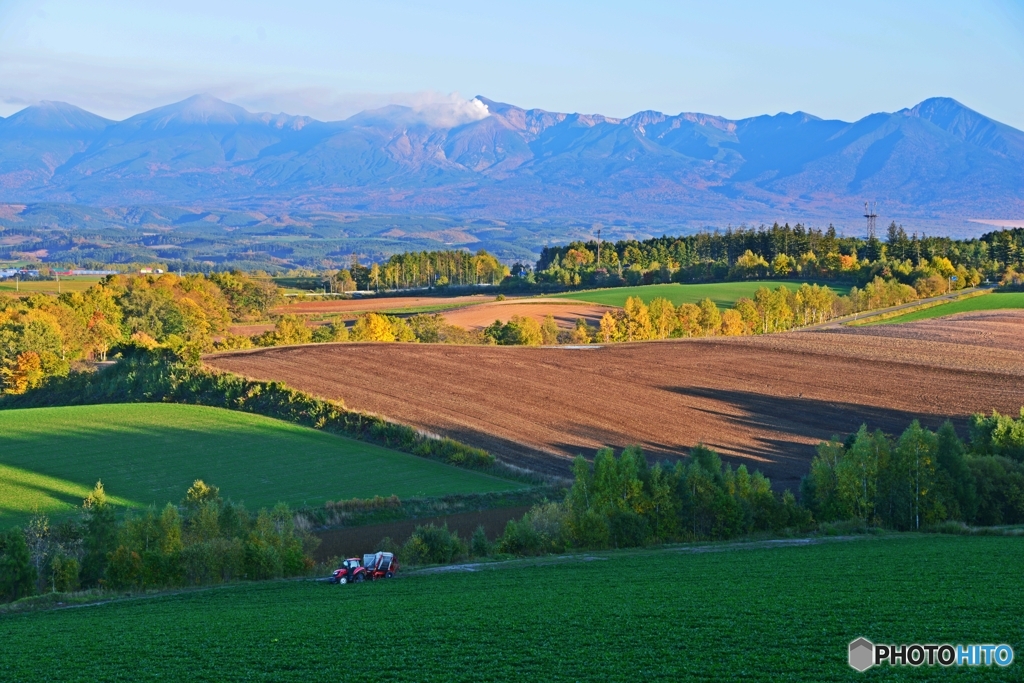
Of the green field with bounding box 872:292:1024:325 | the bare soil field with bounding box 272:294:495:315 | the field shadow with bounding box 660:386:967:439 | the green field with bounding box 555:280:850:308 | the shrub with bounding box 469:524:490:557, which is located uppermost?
the green field with bounding box 555:280:850:308

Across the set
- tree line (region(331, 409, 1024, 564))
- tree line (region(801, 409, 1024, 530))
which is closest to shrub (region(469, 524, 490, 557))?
tree line (region(331, 409, 1024, 564))

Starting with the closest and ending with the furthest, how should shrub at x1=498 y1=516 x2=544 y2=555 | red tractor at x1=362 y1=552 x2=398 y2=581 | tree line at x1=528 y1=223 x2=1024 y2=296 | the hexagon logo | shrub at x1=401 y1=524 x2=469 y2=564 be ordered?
the hexagon logo < red tractor at x1=362 y1=552 x2=398 y2=581 < shrub at x1=401 y1=524 x2=469 y2=564 < shrub at x1=498 y1=516 x2=544 y2=555 < tree line at x1=528 y1=223 x2=1024 y2=296

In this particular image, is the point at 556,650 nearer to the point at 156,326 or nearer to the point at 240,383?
the point at 240,383

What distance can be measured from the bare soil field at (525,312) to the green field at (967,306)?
29038mm

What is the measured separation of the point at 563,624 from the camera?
18469 mm

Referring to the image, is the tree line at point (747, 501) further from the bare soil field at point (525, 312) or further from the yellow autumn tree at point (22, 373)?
the bare soil field at point (525, 312)

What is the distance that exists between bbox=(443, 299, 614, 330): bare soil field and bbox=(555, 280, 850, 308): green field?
5.04 metres

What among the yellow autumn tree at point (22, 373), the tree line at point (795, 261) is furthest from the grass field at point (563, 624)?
the tree line at point (795, 261)

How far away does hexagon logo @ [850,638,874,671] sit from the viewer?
15117 mm

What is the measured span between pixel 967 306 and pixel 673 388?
56.8 m

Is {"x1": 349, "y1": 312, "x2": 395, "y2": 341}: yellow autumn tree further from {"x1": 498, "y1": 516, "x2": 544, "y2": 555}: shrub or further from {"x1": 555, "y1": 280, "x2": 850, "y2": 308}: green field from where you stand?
{"x1": 498, "y1": 516, "x2": 544, "y2": 555}: shrub

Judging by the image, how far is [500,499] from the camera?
128 feet

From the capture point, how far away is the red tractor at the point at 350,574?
25609 mm

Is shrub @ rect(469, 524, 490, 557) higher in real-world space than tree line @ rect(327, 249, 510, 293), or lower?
lower
